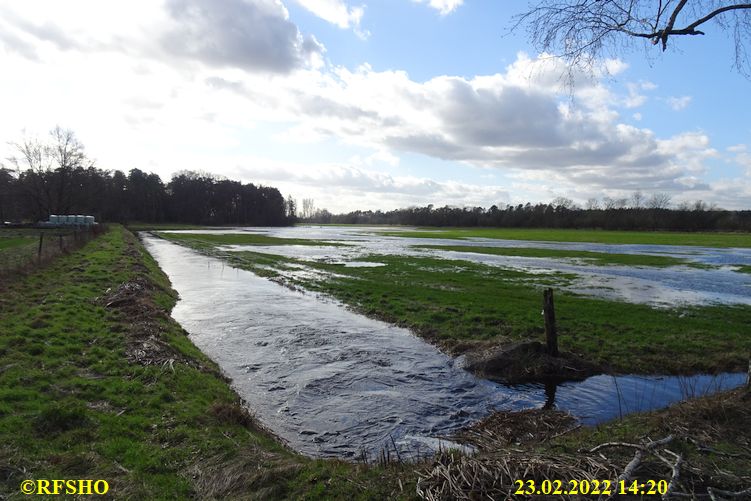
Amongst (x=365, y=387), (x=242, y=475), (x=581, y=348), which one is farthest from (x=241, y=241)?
(x=242, y=475)

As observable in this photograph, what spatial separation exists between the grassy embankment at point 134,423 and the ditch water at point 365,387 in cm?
114

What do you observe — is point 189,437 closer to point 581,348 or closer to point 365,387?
point 365,387

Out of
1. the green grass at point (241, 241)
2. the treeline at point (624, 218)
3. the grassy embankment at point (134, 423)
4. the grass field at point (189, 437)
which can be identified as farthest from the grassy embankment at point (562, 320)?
the treeline at point (624, 218)

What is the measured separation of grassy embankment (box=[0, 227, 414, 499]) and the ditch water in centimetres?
114

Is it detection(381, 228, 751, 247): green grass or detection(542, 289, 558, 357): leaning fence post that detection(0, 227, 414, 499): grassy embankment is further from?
detection(381, 228, 751, 247): green grass

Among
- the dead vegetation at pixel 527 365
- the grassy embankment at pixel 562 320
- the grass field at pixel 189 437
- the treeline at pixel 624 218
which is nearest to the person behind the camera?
the grass field at pixel 189 437

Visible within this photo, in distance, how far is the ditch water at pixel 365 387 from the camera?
29.6 ft

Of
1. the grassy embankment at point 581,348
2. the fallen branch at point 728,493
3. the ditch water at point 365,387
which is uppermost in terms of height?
the fallen branch at point 728,493

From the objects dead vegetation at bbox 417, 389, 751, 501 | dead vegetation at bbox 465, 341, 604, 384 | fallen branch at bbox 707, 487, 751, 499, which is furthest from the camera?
dead vegetation at bbox 465, 341, 604, 384

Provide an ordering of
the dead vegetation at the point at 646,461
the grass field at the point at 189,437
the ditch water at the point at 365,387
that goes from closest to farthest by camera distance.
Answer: the dead vegetation at the point at 646,461
the grass field at the point at 189,437
the ditch water at the point at 365,387

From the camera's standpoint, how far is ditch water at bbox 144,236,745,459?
9.01 metres

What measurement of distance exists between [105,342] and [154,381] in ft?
11.9

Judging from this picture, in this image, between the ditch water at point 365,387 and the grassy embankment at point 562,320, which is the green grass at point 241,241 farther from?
the ditch water at point 365,387

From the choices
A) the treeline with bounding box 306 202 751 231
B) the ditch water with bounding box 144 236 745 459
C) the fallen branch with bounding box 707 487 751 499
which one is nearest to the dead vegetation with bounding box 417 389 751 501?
the fallen branch with bounding box 707 487 751 499
